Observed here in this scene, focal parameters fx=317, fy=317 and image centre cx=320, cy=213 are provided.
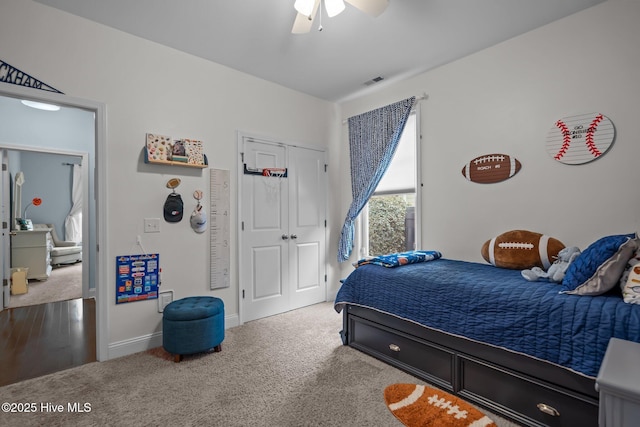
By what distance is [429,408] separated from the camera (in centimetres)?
191

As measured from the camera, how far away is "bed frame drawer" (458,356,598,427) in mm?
1583

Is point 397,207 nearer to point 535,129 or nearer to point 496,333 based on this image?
point 535,129

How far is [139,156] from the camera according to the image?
9.15 ft

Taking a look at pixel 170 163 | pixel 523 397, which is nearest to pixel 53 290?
pixel 170 163

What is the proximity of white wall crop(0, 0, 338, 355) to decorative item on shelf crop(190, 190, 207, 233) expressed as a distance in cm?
5

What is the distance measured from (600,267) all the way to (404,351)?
135 centimetres

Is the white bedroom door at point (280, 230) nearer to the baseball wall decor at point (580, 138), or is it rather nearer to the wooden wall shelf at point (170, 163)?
the wooden wall shelf at point (170, 163)

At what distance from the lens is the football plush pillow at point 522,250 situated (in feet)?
7.89

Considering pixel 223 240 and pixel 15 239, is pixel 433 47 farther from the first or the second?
pixel 15 239

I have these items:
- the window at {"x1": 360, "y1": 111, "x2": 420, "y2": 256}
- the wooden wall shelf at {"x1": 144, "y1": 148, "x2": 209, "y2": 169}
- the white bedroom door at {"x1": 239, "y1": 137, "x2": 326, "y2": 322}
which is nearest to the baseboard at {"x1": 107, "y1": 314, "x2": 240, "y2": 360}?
the white bedroom door at {"x1": 239, "y1": 137, "x2": 326, "y2": 322}

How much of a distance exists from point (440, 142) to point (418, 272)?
1533 mm

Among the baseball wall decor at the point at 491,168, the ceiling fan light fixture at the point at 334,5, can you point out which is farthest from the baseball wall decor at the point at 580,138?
the ceiling fan light fixture at the point at 334,5

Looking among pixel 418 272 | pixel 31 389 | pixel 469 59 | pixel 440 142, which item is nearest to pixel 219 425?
pixel 31 389

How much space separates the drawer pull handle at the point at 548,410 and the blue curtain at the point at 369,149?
100 inches
